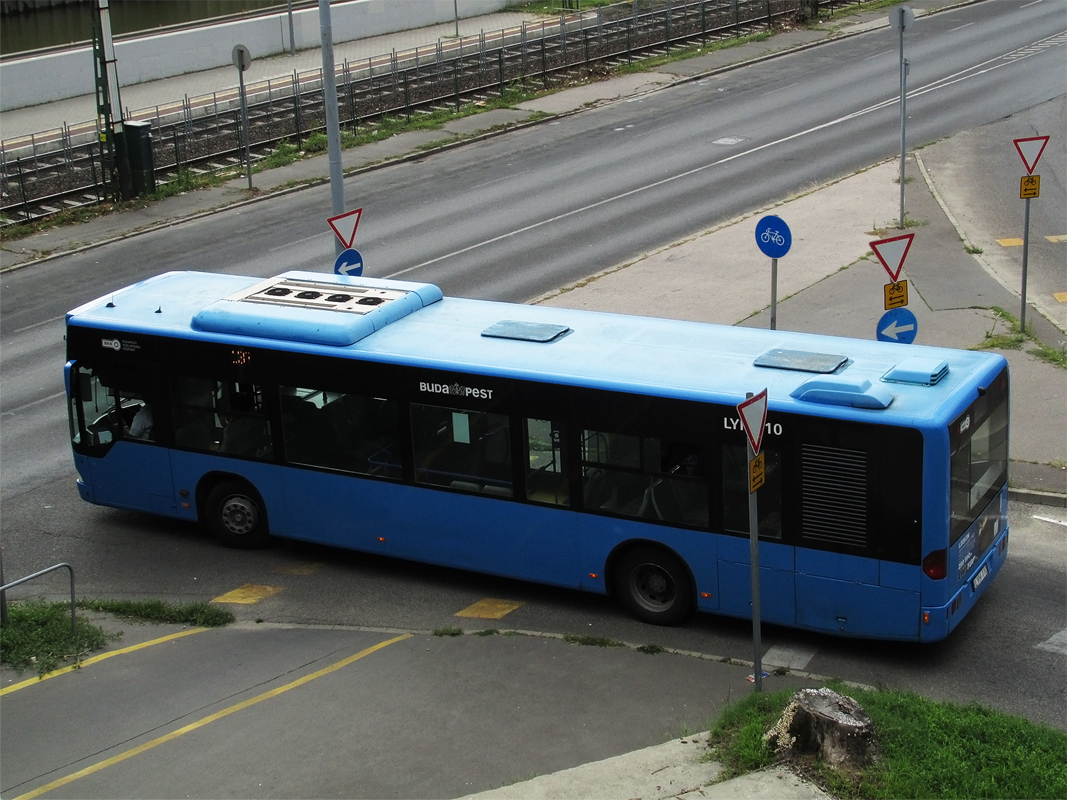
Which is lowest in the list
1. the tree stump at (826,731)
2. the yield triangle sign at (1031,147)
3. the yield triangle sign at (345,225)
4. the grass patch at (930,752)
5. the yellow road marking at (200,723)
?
the yellow road marking at (200,723)

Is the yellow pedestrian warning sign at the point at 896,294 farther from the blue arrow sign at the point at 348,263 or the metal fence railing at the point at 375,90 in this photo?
the metal fence railing at the point at 375,90

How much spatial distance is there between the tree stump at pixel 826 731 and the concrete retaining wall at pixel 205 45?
1175 inches

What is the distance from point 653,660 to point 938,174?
67.7ft

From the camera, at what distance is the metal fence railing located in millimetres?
29906

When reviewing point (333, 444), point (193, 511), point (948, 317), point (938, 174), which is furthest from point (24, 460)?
point (938, 174)

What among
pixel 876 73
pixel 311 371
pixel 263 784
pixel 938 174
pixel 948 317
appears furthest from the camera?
pixel 876 73

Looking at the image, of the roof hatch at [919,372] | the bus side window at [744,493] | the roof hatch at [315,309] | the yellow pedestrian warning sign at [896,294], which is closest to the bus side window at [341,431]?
the roof hatch at [315,309]

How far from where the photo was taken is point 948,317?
773 inches

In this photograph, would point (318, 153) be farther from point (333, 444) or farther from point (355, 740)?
point (355, 740)

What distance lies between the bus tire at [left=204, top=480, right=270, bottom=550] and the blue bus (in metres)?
0.03

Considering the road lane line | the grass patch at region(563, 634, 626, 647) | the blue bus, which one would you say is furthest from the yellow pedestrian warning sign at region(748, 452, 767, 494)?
the road lane line

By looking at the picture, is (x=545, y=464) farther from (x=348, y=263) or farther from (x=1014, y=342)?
(x=1014, y=342)

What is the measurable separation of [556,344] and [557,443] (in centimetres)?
108

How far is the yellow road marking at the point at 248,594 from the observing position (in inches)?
503
